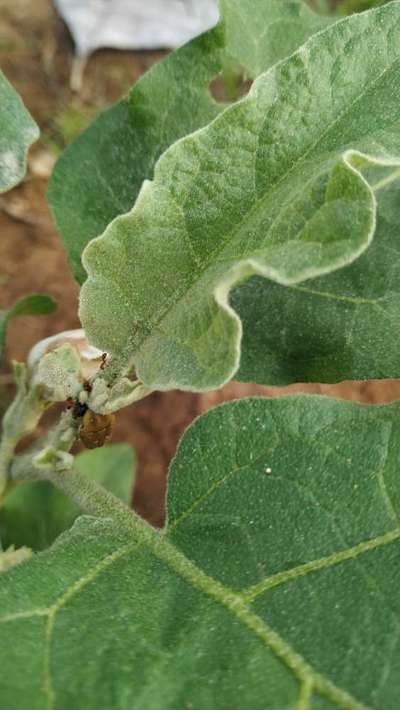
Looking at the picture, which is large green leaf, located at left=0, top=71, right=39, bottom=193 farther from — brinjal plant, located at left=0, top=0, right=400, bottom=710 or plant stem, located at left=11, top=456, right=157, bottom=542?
plant stem, located at left=11, top=456, right=157, bottom=542

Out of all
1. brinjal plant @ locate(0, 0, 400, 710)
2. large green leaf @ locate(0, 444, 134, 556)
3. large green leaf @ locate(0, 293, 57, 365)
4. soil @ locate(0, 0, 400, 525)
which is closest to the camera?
brinjal plant @ locate(0, 0, 400, 710)

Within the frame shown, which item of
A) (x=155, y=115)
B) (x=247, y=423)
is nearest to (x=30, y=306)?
(x=155, y=115)

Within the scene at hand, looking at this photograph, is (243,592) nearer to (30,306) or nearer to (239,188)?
(239,188)

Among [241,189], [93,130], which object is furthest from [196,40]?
[241,189]

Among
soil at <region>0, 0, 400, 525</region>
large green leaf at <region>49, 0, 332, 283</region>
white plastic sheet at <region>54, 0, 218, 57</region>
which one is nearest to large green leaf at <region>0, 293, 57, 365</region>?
large green leaf at <region>49, 0, 332, 283</region>

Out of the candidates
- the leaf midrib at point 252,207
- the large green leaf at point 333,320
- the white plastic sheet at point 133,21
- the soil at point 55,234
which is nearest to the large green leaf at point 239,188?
the leaf midrib at point 252,207

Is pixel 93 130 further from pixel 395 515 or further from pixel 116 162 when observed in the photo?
pixel 395 515
